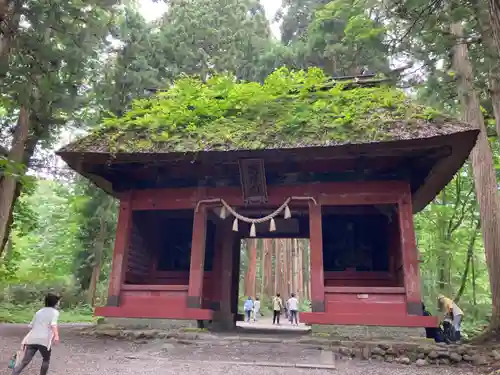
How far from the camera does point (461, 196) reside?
18.1 meters

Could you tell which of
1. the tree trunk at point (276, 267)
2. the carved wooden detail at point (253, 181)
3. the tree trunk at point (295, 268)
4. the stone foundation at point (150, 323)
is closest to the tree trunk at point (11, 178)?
the stone foundation at point (150, 323)

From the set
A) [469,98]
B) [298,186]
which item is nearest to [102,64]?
[298,186]

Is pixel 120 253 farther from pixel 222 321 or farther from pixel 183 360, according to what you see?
pixel 183 360

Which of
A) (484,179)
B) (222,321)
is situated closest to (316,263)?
(222,321)

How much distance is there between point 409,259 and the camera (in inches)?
330

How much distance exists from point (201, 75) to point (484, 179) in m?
14.0

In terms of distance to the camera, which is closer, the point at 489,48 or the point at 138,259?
the point at 489,48

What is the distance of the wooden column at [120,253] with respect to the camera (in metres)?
9.29

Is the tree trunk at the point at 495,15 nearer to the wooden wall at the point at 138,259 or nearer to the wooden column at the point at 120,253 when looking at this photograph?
the wooden column at the point at 120,253

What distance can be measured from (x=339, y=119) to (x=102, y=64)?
1464 centimetres

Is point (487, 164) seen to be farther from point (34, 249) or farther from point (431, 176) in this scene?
point (34, 249)

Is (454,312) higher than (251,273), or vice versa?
(251,273)

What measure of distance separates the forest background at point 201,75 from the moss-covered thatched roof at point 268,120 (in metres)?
1.01

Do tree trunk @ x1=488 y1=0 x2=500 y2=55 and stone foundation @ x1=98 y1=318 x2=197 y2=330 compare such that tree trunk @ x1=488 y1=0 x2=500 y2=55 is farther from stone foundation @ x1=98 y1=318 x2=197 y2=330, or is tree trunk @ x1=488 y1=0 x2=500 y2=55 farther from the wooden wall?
the wooden wall
